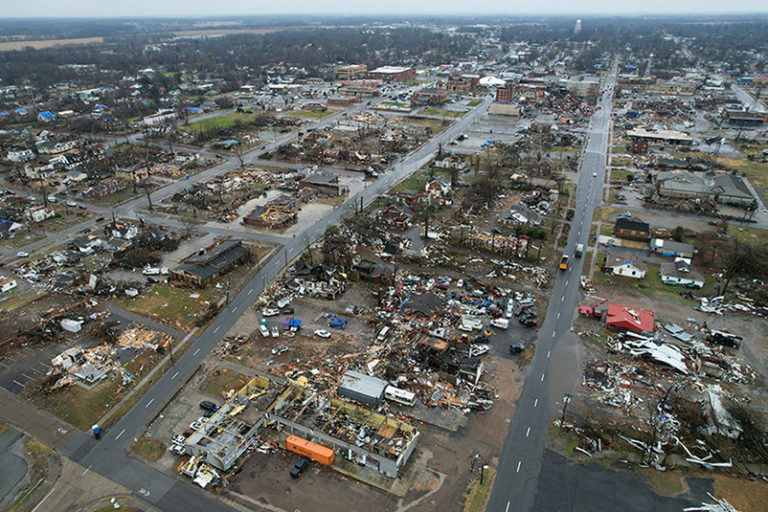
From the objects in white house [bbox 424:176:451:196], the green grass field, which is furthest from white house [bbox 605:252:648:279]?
the green grass field

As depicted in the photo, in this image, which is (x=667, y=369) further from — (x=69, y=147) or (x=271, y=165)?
(x=69, y=147)

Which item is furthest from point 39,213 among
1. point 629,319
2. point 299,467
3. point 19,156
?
point 629,319

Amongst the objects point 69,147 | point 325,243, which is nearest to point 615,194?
point 325,243

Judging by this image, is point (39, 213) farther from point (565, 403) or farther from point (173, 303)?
point (565, 403)

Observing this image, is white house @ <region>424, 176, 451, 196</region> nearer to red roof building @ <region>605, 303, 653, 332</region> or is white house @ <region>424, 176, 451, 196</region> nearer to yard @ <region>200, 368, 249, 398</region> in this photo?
red roof building @ <region>605, 303, 653, 332</region>

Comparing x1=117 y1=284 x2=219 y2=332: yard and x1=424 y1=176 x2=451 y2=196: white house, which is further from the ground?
x1=424 y1=176 x2=451 y2=196: white house

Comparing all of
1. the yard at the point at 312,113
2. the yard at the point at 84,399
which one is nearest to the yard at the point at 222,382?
the yard at the point at 84,399
